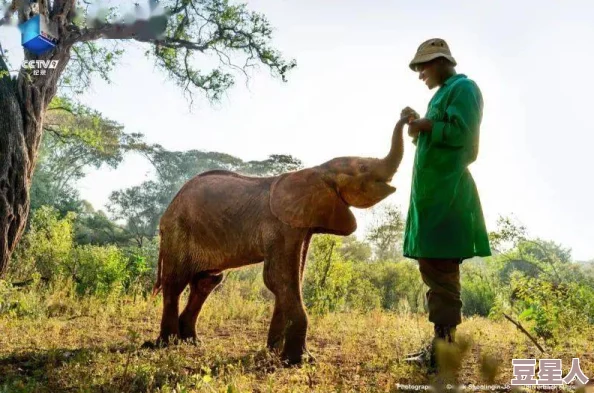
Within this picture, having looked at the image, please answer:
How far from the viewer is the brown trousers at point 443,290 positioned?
12.3ft

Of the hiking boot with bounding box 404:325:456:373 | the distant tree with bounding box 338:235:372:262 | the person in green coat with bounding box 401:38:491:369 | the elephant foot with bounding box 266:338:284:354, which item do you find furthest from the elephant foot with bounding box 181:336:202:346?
the distant tree with bounding box 338:235:372:262

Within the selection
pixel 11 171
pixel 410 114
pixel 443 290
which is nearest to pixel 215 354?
pixel 443 290

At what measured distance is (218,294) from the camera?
11.2 metres

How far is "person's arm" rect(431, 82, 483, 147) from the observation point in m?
3.66

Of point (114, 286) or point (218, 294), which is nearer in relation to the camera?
point (114, 286)

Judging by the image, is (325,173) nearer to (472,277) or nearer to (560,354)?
(560,354)

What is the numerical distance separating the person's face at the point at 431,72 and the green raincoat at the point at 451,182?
0.18 meters

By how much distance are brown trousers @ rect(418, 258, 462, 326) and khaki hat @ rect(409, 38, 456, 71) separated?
1.52 metres

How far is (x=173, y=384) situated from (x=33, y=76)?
19.5ft

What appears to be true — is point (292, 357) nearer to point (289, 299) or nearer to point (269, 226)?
point (289, 299)

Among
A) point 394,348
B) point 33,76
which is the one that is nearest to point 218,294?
point 33,76

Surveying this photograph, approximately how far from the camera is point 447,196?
3.73m

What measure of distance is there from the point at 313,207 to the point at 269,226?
45 centimetres

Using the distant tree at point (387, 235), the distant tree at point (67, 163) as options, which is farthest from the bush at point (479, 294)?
the distant tree at point (67, 163)
